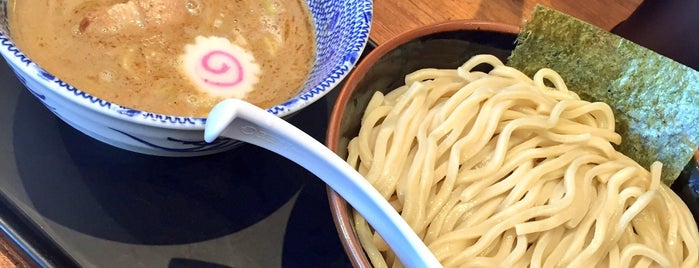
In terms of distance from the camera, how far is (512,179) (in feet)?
2.89

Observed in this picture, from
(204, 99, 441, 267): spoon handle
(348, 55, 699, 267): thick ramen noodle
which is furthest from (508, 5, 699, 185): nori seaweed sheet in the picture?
(204, 99, 441, 267): spoon handle

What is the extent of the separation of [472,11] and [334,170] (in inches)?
26.1

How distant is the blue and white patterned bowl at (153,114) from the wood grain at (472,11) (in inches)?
9.3

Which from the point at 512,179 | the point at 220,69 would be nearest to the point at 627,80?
the point at 512,179

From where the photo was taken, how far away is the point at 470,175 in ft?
2.88

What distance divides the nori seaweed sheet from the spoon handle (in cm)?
41

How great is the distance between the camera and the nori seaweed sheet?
91 cm

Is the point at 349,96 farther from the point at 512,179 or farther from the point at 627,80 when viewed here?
the point at 627,80

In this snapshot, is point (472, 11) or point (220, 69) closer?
point (220, 69)

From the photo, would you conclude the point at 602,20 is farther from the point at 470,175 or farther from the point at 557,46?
the point at 470,175

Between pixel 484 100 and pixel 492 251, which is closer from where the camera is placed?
pixel 492 251

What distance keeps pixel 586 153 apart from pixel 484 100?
6.3 inches

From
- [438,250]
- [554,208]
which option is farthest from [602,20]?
[438,250]

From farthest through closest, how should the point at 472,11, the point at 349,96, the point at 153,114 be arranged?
the point at 472,11 → the point at 349,96 → the point at 153,114
